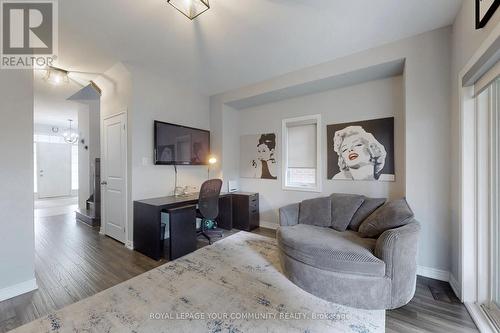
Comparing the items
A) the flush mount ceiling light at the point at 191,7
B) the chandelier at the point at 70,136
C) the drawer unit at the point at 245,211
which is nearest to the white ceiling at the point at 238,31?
the flush mount ceiling light at the point at 191,7

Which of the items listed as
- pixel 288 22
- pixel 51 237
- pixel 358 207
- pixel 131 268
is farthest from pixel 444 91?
pixel 51 237

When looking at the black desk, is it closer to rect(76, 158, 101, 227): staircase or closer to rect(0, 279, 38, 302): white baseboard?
rect(0, 279, 38, 302): white baseboard

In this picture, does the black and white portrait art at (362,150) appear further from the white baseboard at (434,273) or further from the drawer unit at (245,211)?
the drawer unit at (245,211)

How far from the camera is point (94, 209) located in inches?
175

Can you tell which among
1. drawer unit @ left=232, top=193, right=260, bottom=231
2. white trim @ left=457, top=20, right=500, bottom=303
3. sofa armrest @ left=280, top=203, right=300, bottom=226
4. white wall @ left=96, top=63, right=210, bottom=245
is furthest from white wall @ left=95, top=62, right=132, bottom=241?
white trim @ left=457, top=20, right=500, bottom=303

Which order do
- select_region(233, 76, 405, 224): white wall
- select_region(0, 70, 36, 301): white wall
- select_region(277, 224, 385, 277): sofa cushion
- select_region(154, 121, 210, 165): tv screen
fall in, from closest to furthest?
select_region(277, 224, 385, 277): sofa cushion, select_region(0, 70, 36, 301): white wall, select_region(233, 76, 405, 224): white wall, select_region(154, 121, 210, 165): tv screen

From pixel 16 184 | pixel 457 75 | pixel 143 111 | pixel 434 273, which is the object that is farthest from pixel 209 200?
pixel 457 75

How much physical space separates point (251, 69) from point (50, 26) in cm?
242

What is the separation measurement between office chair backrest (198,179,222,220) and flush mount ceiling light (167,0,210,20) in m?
2.10

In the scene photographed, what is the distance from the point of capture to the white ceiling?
1.95m

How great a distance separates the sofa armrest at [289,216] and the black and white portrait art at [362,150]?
991mm

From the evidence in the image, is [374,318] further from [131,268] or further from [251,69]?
[251,69]

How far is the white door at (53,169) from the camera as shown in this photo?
283 inches

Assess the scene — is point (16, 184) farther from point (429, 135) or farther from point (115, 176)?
point (429, 135)
